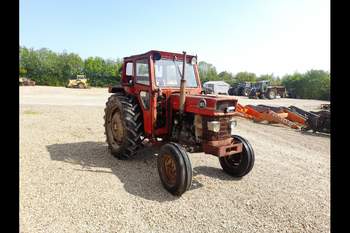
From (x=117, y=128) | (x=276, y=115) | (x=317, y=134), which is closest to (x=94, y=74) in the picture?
(x=276, y=115)

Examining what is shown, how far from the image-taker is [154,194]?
4.06m

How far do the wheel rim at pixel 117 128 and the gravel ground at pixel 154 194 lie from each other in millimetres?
439

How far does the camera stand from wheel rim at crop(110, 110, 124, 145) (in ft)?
18.3

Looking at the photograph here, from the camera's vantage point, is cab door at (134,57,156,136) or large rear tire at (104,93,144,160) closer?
cab door at (134,57,156,136)

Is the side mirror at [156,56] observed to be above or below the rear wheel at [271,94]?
below

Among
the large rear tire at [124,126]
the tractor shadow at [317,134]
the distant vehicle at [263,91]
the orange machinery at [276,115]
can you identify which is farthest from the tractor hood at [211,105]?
the distant vehicle at [263,91]

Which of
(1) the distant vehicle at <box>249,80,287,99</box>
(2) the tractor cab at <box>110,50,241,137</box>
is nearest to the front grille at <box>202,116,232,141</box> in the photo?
(2) the tractor cab at <box>110,50,241,137</box>

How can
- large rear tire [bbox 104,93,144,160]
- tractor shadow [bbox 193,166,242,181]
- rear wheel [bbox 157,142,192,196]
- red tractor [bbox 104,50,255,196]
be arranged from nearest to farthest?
rear wheel [bbox 157,142,192,196], red tractor [bbox 104,50,255,196], tractor shadow [bbox 193,166,242,181], large rear tire [bbox 104,93,144,160]

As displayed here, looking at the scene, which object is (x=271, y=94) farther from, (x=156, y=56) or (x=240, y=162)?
(x=156, y=56)

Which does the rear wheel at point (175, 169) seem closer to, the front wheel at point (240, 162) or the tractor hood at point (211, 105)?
the tractor hood at point (211, 105)

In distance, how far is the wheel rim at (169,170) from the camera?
13.5ft

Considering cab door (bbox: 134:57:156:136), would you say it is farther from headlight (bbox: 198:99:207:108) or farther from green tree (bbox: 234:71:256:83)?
green tree (bbox: 234:71:256:83)

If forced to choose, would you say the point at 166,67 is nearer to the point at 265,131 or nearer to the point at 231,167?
the point at 231,167
